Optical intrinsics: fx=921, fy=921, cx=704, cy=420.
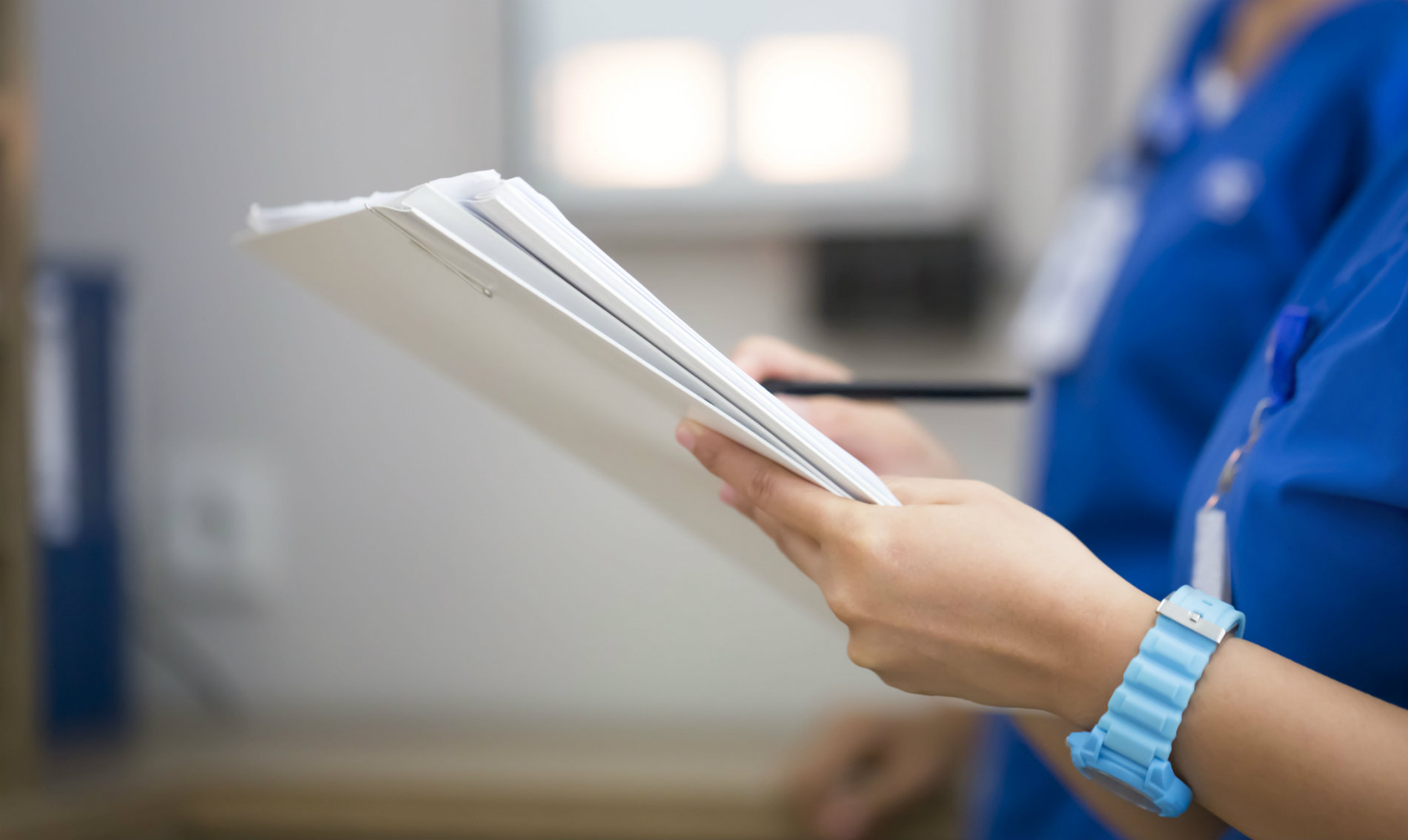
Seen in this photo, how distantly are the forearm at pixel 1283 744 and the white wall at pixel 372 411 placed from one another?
86 cm

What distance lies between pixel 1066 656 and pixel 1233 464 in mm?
160

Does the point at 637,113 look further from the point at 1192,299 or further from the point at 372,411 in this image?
the point at 1192,299

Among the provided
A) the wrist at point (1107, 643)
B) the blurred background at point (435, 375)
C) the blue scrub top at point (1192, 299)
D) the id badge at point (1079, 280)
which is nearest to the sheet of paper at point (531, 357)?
the wrist at point (1107, 643)

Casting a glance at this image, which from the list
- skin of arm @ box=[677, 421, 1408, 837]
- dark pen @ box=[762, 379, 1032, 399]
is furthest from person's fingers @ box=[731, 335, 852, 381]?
skin of arm @ box=[677, 421, 1408, 837]

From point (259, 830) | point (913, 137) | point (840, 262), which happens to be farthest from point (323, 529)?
point (913, 137)

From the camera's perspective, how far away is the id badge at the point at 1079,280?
85 centimetres

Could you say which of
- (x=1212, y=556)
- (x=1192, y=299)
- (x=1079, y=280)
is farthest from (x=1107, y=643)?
(x=1079, y=280)

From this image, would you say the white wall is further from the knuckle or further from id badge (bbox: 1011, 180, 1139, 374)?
the knuckle

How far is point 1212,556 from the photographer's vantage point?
41cm

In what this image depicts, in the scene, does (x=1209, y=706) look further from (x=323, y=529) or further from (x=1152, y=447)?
(x=323, y=529)

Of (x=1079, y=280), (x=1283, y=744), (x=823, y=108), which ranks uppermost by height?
(x=823, y=108)

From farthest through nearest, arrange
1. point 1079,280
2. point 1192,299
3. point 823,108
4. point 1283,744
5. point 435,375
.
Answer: point 435,375, point 823,108, point 1079,280, point 1192,299, point 1283,744

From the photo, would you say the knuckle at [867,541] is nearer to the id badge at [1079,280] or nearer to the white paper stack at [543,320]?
the white paper stack at [543,320]

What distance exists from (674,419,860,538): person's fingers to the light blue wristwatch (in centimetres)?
11
